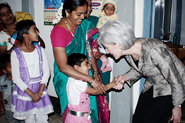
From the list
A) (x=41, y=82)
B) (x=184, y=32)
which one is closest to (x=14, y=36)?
(x=41, y=82)

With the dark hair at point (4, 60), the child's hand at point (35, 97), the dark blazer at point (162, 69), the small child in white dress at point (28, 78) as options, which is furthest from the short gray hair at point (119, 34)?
the dark hair at point (4, 60)

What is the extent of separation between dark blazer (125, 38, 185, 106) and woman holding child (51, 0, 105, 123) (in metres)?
0.57

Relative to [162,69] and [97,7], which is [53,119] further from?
[162,69]

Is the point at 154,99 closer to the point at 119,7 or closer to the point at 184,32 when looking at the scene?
the point at 119,7

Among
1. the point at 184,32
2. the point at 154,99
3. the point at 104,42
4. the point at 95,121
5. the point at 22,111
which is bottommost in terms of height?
the point at 95,121

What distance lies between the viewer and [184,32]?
586 cm

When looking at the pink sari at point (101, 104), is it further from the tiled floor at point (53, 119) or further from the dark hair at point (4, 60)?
the dark hair at point (4, 60)

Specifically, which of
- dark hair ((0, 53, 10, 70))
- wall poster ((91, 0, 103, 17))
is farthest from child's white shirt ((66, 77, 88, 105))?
wall poster ((91, 0, 103, 17))

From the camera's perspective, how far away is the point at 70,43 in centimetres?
199

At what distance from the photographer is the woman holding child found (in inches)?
71.2

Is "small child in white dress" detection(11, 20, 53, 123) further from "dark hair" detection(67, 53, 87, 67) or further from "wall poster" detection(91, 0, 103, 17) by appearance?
"wall poster" detection(91, 0, 103, 17)

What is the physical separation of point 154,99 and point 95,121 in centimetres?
89

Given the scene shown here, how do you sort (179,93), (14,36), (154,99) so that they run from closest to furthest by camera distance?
(179,93) < (154,99) < (14,36)

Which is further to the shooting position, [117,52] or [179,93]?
[117,52]
